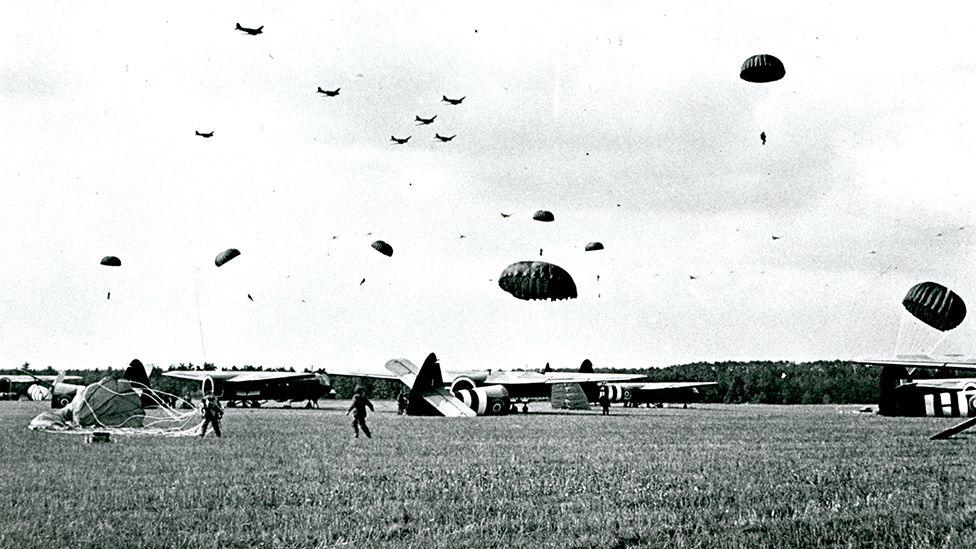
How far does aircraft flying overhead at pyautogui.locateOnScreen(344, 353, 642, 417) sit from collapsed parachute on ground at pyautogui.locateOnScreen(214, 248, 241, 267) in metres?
8.80

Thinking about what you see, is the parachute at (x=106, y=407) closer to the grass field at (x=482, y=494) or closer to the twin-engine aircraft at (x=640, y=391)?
the grass field at (x=482, y=494)

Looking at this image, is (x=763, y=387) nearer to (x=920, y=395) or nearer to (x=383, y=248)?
(x=920, y=395)

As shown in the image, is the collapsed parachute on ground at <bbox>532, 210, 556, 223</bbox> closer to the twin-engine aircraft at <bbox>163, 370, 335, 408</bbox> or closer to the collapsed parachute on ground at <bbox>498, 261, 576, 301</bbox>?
the collapsed parachute on ground at <bbox>498, 261, 576, 301</bbox>

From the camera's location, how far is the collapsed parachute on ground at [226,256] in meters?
35.9

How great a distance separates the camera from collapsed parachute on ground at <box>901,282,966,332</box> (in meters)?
32.7

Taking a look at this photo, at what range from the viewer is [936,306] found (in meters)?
32.7

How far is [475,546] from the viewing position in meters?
8.60

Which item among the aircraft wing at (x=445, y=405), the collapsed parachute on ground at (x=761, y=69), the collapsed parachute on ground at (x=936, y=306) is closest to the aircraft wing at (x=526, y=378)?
the aircraft wing at (x=445, y=405)

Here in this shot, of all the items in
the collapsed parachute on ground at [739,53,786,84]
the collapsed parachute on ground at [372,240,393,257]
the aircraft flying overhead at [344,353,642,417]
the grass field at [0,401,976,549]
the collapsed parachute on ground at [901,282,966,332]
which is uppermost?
the collapsed parachute on ground at [739,53,786,84]

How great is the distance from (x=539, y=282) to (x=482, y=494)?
2258 cm

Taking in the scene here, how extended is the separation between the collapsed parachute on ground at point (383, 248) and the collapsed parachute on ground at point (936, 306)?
19.4 metres

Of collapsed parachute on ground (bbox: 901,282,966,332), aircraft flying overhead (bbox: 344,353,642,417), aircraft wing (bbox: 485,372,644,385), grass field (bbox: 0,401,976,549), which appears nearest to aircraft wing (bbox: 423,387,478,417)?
aircraft flying overhead (bbox: 344,353,642,417)

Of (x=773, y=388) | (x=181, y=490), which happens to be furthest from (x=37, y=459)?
(x=773, y=388)

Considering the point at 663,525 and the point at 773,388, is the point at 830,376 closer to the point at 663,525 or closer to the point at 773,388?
the point at 773,388
